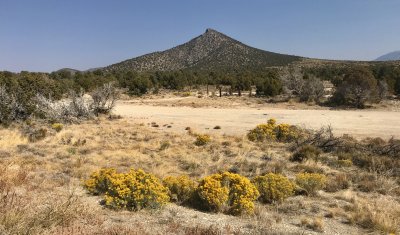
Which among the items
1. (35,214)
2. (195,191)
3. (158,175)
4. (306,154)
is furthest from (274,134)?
(35,214)

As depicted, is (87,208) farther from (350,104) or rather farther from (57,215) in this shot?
(350,104)

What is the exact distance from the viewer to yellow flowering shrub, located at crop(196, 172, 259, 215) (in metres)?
8.68

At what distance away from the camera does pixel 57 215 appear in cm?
557

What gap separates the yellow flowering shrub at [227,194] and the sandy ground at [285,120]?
48.0 feet

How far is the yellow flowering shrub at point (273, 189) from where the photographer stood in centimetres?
988

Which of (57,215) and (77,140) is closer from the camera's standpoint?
(57,215)

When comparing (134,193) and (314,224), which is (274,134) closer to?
(314,224)

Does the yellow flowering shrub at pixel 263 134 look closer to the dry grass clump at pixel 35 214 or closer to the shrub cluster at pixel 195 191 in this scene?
the shrub cluster at pixel 195 191

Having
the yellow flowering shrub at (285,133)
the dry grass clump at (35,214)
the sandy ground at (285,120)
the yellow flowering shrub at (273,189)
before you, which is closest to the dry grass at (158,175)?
the dry grass clump at (35,214)

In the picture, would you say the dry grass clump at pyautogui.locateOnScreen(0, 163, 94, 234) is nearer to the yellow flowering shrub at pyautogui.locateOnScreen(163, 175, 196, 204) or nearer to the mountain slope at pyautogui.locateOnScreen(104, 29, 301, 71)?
the yellow flowering shrub at pyautogui.locateOnScreen(163, 175, 196, 204)

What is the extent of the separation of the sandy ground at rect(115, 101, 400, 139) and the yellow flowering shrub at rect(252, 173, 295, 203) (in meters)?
13.6

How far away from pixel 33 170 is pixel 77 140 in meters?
8.00

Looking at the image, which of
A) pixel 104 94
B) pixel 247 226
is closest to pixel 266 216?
pixel 247 226

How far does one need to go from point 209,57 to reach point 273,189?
12702 centimetres
